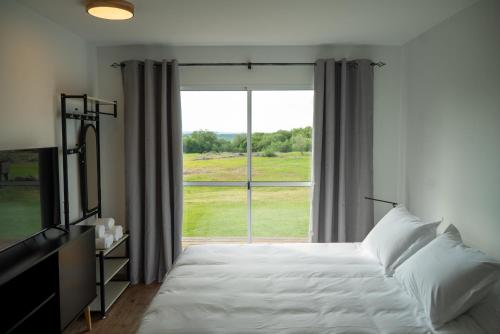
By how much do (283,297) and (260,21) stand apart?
2188 mm

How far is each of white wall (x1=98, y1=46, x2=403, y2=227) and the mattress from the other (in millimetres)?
1476

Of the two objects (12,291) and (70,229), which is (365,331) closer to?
(12,291)

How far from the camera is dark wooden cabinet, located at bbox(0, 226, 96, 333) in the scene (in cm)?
225

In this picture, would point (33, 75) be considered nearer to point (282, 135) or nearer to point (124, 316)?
point (124, 316)

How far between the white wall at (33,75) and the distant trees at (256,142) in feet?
4.14

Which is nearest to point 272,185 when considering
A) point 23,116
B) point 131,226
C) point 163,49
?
point 131,226

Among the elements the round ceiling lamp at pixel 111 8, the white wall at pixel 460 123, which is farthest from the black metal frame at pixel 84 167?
the white wall at pixel 460 123

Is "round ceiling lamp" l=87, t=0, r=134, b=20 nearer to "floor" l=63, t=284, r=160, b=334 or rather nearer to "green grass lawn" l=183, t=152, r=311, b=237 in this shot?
"green grass lawn" l=183, t=152, r=311, b=237

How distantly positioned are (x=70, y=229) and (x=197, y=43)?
2167 millimetres

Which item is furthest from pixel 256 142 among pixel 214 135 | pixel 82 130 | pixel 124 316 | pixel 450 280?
pixel 450 280

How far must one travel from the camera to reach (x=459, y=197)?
290 cm

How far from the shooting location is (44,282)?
253 cm

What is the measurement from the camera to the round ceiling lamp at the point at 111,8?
8.45 ft

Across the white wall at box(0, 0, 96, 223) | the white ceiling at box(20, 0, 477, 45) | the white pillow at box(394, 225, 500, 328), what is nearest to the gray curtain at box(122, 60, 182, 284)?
the white ceiling at box(20, 0, 477, 45)
